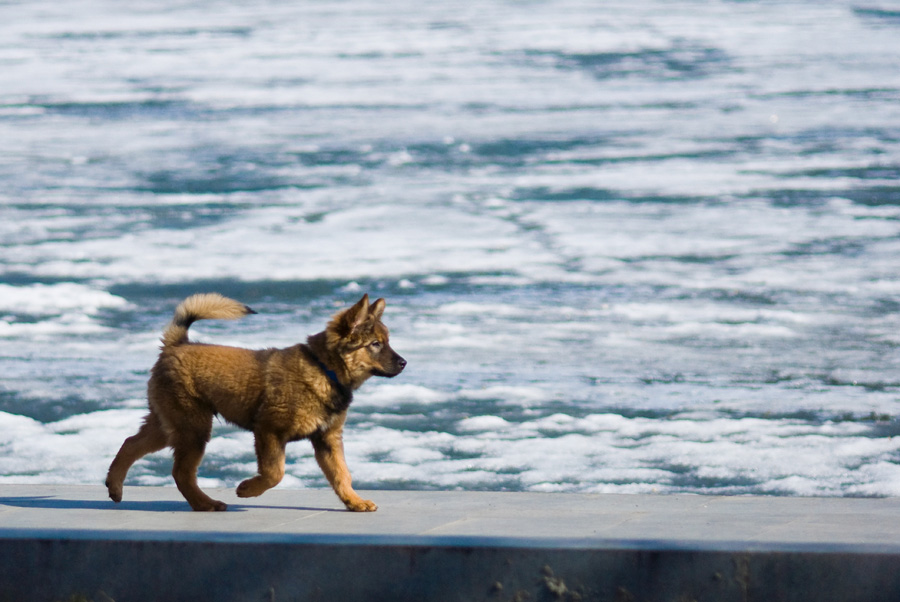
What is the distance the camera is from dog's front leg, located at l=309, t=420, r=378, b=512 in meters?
4.88

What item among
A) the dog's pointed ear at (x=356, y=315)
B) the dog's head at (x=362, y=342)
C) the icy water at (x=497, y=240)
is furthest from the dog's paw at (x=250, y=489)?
the icy water at (x=497, y=240)

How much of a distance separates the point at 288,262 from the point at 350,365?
7.82 meters

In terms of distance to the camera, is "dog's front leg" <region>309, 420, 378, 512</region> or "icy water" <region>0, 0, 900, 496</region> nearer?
"dog's front leg" <region>309, 420, 378, 512</region>

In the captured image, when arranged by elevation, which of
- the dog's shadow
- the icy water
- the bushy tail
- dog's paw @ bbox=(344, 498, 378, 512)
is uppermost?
→ the bushy tail

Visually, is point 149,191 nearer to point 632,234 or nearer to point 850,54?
point 632,234

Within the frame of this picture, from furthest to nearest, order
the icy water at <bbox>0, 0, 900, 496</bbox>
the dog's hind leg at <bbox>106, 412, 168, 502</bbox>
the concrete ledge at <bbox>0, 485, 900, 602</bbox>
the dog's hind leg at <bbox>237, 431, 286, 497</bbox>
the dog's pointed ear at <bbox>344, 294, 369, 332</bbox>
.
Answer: the icy water at <bbox>0, 0, 900, 496</bbox> < the dog's hind leg at <bbox>106, 412, 168, 502</bbox> < the dog's pointed ear at <bbox>344, 294, 369, 332</bbox> < the dog's hind leg at <bbox>237, 431, 286, 497</bbox> < the concrete ledge at <bbox>0, 485, 900, 602</bbox>

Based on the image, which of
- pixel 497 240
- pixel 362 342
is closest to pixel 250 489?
pixel 362 342

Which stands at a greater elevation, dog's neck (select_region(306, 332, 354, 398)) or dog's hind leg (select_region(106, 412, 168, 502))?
dog's neck (select_region(306, 332, 354, 398))

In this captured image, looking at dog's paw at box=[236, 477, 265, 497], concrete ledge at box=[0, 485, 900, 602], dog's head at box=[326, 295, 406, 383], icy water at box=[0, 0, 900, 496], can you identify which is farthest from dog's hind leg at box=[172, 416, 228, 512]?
icy water at box=[0, 0, 900, 496]

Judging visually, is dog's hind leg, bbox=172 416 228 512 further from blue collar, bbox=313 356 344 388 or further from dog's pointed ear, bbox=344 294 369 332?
dog's pointed ear, bbox=344 294 369 332

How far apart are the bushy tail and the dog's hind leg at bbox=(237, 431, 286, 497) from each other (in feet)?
1.73

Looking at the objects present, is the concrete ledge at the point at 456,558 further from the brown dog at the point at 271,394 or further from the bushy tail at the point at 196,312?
the bushy tail at the point at 196,312

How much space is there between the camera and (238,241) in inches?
539

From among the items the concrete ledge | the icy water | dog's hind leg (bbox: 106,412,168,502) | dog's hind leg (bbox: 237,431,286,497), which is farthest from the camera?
the icy water
